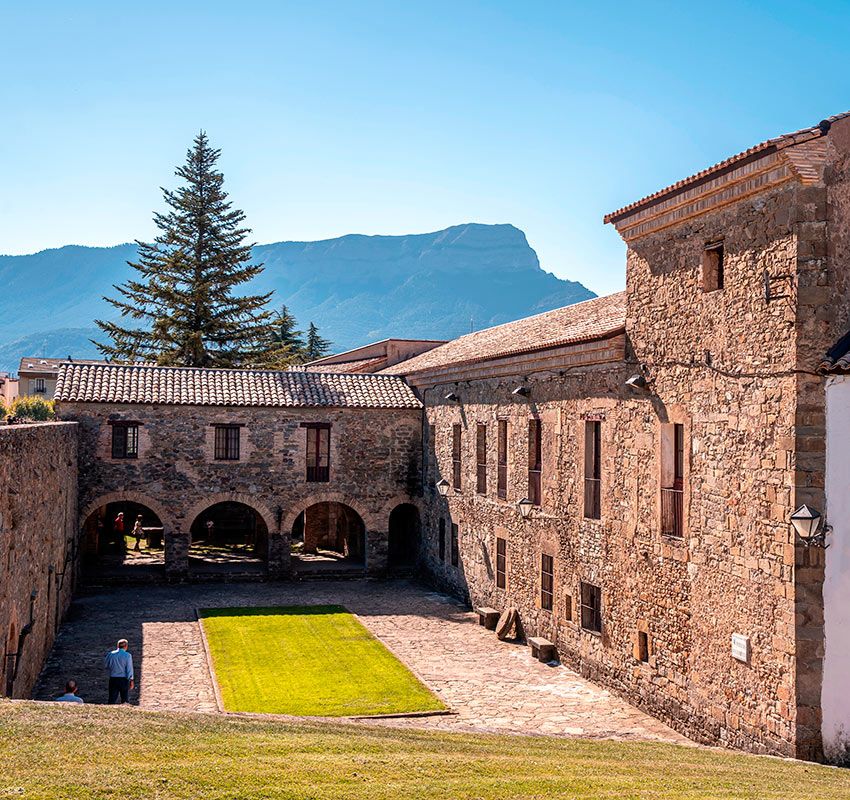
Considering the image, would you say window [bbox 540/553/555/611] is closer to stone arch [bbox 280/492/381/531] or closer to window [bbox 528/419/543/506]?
window [bbox 528/419/543/506]

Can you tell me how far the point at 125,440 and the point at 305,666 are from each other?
37.8 feet

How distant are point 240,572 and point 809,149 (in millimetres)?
20898

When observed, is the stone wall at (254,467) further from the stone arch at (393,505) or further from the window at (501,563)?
the window at (501,563)

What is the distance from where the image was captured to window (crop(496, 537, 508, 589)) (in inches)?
822

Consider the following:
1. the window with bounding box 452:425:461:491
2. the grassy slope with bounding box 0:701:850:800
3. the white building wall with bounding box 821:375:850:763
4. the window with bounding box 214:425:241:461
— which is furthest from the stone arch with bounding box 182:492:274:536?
the white building wall with bounding box 821:375:850:763

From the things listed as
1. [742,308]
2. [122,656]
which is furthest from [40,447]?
[742,308]

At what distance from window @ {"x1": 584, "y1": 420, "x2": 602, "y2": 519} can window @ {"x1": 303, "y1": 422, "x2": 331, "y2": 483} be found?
12.2m

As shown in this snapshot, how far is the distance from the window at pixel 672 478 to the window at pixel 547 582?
4591 millimetres

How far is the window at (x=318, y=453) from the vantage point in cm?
2747

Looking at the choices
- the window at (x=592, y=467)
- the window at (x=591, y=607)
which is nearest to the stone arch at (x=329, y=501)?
the window at (x=591, y=607)

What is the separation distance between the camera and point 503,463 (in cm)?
2138

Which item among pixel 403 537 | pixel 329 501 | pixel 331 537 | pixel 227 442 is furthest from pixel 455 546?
pixel 331 537

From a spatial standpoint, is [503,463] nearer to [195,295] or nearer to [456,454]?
[456,454]

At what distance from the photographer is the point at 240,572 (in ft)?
89.7
